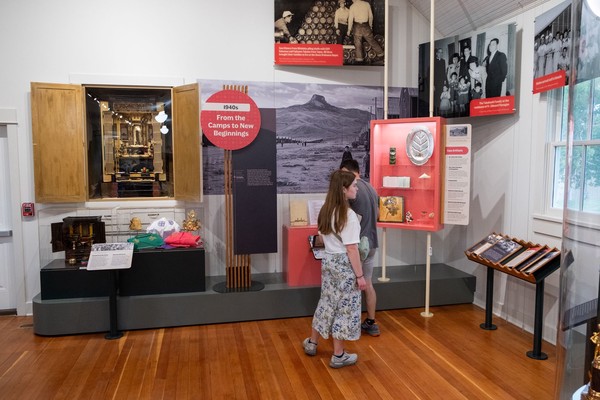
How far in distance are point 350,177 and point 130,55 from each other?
11.3ft

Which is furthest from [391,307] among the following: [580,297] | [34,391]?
[580,297]

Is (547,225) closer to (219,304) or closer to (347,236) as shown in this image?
(347,236)

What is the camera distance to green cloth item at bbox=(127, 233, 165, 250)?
195 inches

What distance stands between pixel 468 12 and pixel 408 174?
2215 millimetres

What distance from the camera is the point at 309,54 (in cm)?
589

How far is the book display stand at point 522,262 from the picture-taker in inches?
161

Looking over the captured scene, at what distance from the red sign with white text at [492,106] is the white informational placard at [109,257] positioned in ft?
14.0

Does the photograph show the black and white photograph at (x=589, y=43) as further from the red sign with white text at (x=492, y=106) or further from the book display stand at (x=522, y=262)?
the red sign with white text at (x=492, y=106)

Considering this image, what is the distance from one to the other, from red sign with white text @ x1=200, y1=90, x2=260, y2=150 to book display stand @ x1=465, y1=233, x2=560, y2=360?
281cm

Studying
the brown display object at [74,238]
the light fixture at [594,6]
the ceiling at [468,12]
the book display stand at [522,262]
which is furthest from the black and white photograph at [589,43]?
the brown display object at [74,238]

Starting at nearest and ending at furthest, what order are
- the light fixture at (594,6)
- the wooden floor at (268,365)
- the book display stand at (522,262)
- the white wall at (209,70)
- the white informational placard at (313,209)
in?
the light fixture at (594,6), the wooden floor at (268,365), the book display stand at (522,262), the white wall at (209,70), the white informational placard at (313,209)

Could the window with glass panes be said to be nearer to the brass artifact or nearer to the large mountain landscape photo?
the brass artifact

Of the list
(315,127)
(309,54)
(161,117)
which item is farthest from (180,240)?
(309,54)

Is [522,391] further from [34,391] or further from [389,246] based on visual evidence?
[34,391]
